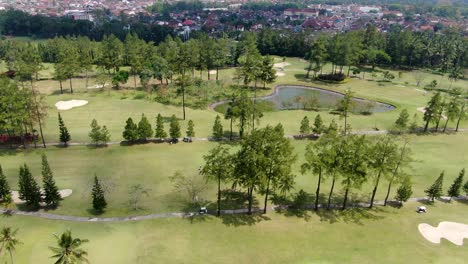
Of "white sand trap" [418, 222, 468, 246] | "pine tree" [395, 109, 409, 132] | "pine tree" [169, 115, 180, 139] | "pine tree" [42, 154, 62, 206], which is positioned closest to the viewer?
"white sand trap" [418, 222, 468, 246]

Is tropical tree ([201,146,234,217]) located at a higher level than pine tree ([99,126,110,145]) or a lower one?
higher

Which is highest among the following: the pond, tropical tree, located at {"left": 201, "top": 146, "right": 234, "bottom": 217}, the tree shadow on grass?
tropical tree, located at {"left": 201, "top": 146, "right": 234, "bottom": 217}

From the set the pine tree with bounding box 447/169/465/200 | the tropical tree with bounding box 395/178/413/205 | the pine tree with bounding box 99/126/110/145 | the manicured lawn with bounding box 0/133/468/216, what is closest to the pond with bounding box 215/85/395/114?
the manicured lawn with bounding box 0/133/468/216

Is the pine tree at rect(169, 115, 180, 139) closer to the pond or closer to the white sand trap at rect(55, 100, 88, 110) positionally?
the pond

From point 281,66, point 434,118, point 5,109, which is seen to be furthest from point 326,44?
point 5,109

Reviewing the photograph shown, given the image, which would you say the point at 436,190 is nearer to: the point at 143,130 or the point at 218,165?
the point at 218,165

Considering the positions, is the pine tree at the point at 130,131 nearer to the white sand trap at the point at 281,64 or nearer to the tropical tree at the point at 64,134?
the tropical tree at the point at 64,134
